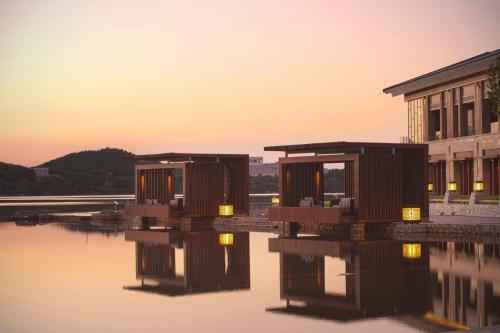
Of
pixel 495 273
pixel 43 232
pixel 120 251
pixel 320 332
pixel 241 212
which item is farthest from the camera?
pixel 241 212

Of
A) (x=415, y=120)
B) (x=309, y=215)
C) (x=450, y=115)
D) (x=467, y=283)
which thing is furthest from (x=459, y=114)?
(x=467, y=283)

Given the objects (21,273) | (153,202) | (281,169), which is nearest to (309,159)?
(281,169)

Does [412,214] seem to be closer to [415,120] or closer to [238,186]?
[238,186]

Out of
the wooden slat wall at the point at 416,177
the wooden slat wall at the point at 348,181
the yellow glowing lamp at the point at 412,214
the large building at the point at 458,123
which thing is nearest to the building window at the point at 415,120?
the large building at the point at 458,123

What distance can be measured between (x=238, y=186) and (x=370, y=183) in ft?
38.0

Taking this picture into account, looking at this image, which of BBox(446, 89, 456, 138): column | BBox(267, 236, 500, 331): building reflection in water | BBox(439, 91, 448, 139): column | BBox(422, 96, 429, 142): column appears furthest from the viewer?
BBox(422, 96, 429, 142): column

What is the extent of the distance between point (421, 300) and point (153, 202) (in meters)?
27.8

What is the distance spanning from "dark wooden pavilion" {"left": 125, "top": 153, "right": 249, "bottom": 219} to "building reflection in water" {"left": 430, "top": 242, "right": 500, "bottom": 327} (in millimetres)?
16219

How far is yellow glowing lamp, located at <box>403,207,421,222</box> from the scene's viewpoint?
1166 inches

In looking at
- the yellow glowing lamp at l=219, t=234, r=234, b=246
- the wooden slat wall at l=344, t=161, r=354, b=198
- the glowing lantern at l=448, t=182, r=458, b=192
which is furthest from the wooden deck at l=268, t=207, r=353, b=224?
the glowing lantern at l=448, t=182, r=458, b=192

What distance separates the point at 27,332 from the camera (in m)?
12.0

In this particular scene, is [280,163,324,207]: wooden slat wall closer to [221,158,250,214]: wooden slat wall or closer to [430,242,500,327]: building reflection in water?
[221,158,250,214]: wooden slat wall

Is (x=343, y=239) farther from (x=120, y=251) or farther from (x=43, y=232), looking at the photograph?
(x=43, y=232)

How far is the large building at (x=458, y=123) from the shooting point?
4469 cm
